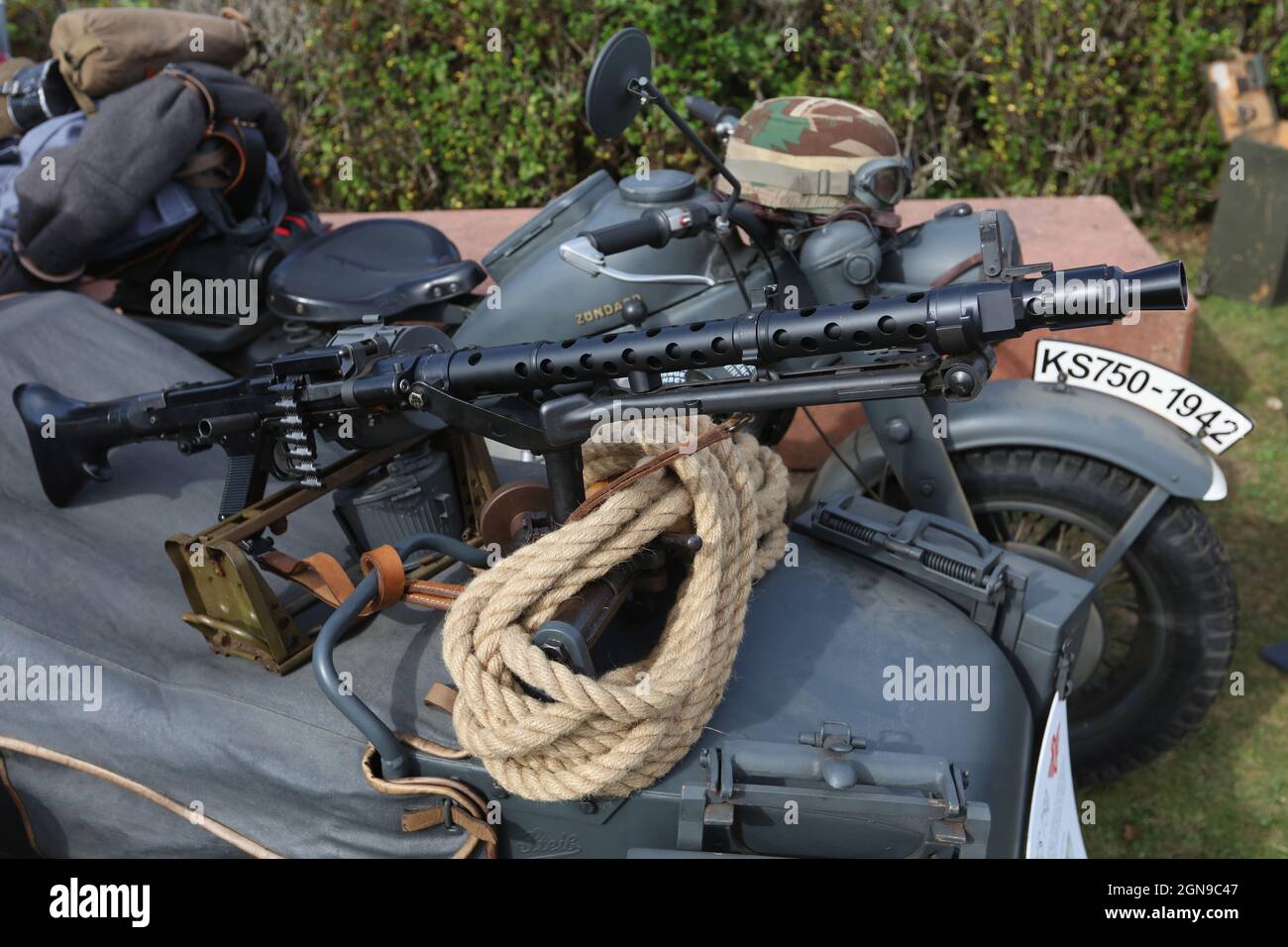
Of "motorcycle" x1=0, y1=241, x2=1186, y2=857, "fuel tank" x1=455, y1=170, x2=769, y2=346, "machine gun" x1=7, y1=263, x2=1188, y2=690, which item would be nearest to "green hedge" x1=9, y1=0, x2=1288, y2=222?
"fuel tank" x1=455, y1=170, x2=769, y2=346

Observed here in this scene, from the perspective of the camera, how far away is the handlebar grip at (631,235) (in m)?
2.36

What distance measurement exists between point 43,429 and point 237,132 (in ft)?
4.26

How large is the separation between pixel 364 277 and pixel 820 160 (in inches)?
52.6

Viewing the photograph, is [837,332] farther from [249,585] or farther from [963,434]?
[963,434]

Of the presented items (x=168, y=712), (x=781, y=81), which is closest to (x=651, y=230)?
(x=168, y=712)

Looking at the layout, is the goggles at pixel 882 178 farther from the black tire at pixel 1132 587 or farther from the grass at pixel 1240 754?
the grass at pixel 1240 754

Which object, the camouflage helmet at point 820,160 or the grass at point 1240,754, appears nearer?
the camouflage helmet at point 820,160

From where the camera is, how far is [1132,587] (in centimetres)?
305

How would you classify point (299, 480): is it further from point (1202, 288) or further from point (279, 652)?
point (1202, 288)

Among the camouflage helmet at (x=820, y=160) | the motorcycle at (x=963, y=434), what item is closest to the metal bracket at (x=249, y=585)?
the motorcycle at (x=963, y=434)

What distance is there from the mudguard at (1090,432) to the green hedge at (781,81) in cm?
342

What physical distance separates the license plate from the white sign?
1009mm

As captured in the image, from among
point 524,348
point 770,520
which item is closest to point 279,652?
point 524,348

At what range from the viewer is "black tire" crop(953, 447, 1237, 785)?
2.77m
